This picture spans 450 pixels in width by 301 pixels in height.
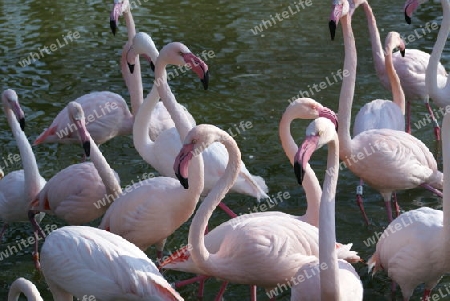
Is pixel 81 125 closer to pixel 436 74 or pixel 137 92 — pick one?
pixel 137 92

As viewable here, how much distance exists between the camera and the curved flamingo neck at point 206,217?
4957 millimetres

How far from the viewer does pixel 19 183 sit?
21.6ft

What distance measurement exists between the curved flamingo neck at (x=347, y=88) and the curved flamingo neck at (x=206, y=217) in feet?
4.30

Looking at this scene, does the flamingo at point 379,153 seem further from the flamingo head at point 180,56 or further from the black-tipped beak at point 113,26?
the black-tipped beak at point 113,26

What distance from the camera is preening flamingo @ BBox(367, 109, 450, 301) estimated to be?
16.3 ft

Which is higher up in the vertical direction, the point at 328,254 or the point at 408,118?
the point at 328,254

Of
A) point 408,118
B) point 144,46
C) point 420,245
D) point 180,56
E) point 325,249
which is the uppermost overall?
point 180,56

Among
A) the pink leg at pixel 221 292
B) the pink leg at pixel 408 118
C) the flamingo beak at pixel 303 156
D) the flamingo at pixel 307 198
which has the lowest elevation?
the pink leg at pixel 408 118

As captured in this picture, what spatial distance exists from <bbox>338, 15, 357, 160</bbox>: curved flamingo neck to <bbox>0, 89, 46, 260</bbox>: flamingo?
2272mm

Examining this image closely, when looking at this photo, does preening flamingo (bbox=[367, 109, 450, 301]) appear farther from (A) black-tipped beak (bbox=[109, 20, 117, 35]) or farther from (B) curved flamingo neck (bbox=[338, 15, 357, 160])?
(A) black-tipped beak (bbox=[109, 20, 117, 35])

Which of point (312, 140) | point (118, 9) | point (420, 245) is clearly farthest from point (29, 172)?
point (420, 245)

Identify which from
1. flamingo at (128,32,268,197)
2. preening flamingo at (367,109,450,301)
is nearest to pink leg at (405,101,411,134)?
flamingo at (128,32,268,197)

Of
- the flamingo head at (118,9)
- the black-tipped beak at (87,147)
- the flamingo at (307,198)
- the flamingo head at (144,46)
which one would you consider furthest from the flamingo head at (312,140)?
the flamingo head at (118,9)

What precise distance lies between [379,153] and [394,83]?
1.42m
